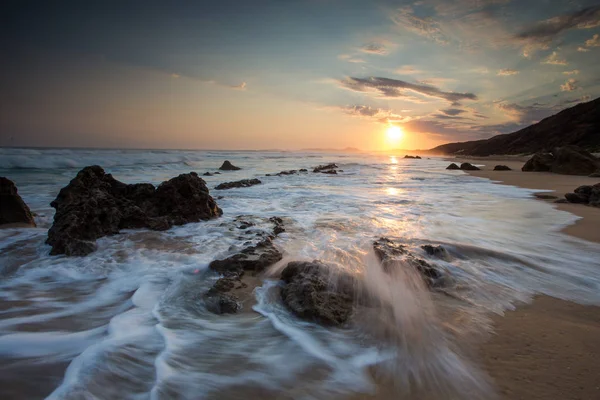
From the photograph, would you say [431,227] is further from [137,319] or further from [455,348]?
[137,319]

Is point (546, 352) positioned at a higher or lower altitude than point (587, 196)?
lower

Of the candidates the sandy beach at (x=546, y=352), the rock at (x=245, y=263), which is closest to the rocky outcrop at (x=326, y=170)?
the rock at (x=245, y=263)

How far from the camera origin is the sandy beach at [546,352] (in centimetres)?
193

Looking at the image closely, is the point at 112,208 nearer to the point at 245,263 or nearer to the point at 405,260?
the point at 245,263

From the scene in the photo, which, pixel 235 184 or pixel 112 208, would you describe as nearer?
pixel 112 208

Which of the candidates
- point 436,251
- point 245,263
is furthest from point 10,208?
point 436,251

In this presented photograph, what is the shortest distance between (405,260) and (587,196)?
8569 mm

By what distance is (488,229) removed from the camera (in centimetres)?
621

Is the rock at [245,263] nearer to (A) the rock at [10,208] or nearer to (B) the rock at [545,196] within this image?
(A) the rock at [10,208]

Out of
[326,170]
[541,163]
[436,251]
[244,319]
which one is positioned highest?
[541,163]

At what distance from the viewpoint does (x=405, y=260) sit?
397cm

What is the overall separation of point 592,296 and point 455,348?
2.35 metres

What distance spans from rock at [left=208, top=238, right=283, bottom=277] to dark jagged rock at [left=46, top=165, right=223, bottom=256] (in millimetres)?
2441

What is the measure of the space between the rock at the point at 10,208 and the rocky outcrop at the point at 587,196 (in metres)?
14.3
